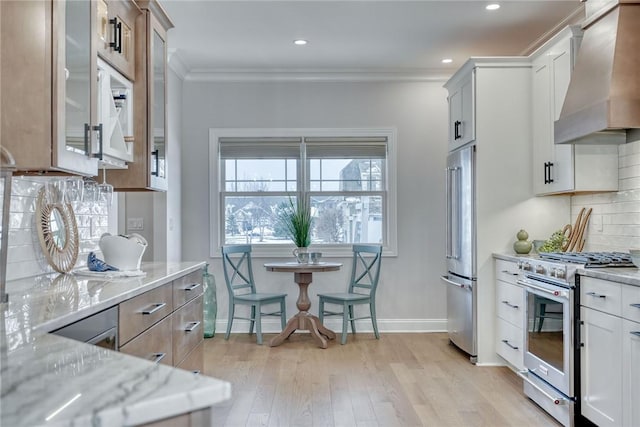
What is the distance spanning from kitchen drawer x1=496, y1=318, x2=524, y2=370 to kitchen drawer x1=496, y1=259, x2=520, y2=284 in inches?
12.7

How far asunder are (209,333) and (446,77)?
11.7 ft

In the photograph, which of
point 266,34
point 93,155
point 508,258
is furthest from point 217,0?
point 508,258

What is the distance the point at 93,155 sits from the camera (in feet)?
7.64

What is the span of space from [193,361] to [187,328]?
0.84 ft

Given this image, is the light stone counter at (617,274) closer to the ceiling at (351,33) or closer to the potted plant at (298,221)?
the ceiling at (351,33)

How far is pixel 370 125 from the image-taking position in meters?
5.70

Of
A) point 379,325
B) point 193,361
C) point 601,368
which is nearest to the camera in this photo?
point 601,368

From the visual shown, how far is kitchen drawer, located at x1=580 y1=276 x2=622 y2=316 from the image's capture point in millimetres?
2566

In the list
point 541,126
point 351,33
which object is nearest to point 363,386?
point 541,126

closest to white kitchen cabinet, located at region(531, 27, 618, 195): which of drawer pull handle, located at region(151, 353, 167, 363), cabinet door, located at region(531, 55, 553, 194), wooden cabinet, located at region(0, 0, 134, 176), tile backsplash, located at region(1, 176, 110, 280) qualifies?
cabinet door, located at region(531, 55, 553, 194)

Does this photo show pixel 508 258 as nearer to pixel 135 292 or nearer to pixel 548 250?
pixel 548 250

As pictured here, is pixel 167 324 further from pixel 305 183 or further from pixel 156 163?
pixel 305 183

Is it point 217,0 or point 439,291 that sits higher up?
point 217,0

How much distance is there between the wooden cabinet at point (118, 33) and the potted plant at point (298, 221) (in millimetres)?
2683
